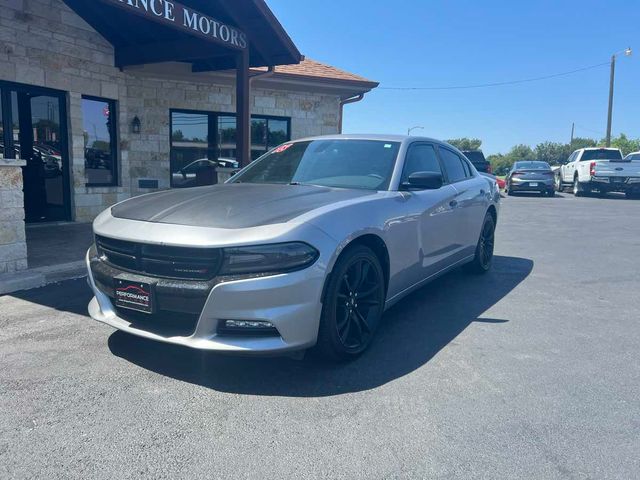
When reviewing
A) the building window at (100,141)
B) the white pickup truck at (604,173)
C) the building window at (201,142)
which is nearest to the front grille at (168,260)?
the building window at (100,141)

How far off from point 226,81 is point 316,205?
8703mm

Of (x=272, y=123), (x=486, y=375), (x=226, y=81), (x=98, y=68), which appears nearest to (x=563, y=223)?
(x=272, y=123)

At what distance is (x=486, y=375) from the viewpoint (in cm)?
328

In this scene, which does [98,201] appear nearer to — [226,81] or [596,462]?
[226,81]

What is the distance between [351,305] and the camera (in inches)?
134

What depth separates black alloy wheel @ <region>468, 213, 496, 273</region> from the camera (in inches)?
233

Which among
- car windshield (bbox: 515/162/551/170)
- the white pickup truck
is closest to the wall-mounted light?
car windshield (bbox: 515/162/551/170)

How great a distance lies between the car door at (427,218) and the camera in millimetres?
4125

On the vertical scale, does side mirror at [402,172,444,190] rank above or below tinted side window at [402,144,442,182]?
below

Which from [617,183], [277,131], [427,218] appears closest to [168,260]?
[427,218]

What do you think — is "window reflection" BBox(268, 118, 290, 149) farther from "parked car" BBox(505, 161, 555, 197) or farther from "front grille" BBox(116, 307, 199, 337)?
"parked car" BBox(505, 161, 555, 197)

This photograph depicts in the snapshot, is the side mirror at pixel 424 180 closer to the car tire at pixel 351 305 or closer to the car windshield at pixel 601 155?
the car tire at pixel 351 305

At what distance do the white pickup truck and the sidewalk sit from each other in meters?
17.8

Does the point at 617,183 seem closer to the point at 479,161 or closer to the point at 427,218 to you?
the point at 479,161
